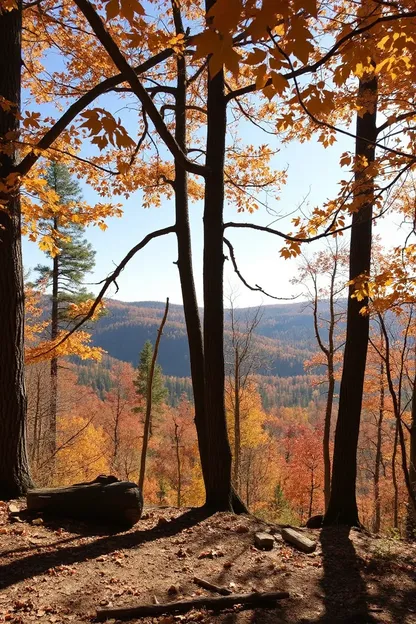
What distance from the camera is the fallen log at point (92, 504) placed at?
4.53m

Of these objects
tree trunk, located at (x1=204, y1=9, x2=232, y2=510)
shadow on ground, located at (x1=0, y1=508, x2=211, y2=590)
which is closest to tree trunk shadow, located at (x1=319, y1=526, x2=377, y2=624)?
tree trunk, located at (x1=204, y1=9, x2=232, y2=510)

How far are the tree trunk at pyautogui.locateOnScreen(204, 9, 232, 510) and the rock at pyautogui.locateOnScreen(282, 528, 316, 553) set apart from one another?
89cm

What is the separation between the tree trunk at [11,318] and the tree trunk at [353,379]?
153 inches

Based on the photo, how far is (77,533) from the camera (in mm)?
4289

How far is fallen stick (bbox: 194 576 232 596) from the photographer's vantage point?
3281 mm

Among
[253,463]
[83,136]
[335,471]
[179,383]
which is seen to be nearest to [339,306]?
[335,471]

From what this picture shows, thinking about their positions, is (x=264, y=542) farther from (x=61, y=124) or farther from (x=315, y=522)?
(x=61, y=124)

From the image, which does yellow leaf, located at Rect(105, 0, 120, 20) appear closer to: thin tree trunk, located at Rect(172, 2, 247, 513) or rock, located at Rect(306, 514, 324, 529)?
thin tree trunk, located at Rect(172, 2, 247, 513)

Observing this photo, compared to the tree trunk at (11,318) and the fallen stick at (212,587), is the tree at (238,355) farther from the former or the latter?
the fallen stick at (212,587)

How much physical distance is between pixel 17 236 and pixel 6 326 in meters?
1.09

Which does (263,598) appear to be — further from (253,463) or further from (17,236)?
(253,463)

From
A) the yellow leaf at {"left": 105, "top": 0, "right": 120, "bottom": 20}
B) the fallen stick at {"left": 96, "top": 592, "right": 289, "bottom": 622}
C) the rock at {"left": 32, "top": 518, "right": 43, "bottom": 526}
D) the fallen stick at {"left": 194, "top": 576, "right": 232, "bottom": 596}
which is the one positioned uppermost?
the yellow leaf at {"left": 105, "top": 0, "right": 120, "bottom": 20}

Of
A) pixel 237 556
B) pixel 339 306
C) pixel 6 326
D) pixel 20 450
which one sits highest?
pixel 339 306

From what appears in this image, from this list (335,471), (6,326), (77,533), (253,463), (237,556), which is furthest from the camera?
(253,463)
